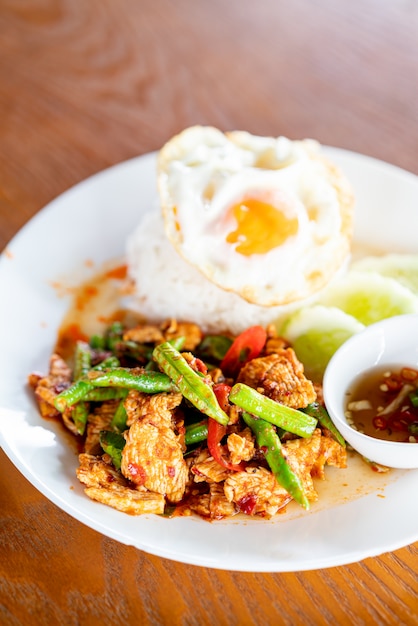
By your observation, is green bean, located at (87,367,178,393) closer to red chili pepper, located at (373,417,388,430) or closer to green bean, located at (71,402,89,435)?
green bean, located at (71,402,89,435)

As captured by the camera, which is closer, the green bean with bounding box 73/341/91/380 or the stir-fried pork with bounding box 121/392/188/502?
the stir-fried pork with bounding box 121/392/188/502

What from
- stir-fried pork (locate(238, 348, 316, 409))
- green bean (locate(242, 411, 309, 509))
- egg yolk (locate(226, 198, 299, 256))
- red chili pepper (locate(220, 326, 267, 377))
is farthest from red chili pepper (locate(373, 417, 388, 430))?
egg yolk (locate(226, 198, 299, 256))

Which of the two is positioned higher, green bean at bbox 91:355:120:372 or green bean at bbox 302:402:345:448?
green bean at bbox 302:402:345:448

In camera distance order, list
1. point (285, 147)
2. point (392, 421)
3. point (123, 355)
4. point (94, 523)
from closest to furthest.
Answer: point (94, 523) → point (392, 421) → point (123, 355) → point (285, 147)

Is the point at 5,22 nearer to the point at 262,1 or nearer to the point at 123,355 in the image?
the point at 262,1

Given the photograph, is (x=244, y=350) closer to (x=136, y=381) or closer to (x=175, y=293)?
(x=136, y=381)

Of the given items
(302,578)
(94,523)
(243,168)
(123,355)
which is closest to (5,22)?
(243,168)

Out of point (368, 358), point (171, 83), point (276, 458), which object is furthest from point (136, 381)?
point (171, 83)

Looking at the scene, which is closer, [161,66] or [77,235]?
[77,235]
